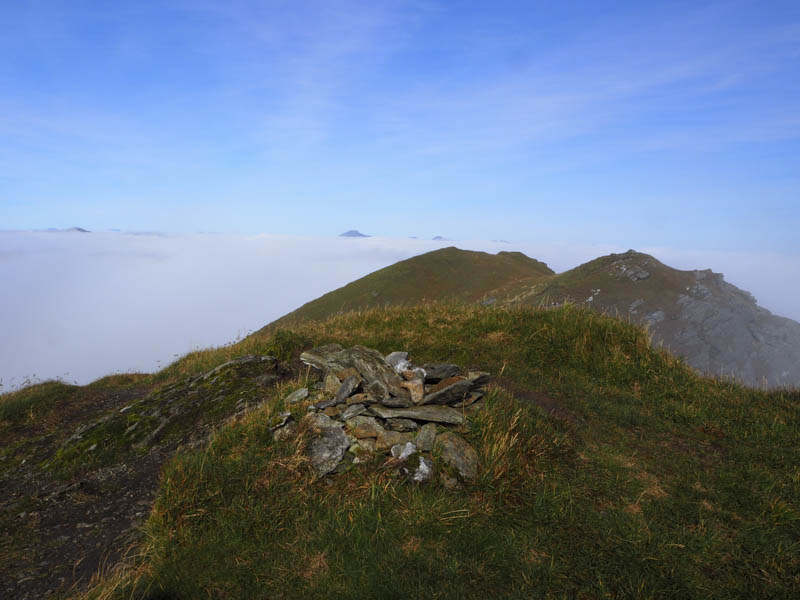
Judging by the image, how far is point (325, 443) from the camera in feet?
21.8

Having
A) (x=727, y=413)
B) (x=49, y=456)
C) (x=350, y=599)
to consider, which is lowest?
(x=49, y=456)

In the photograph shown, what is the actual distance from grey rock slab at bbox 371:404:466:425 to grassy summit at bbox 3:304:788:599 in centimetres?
30

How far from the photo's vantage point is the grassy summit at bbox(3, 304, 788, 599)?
460 centimetres

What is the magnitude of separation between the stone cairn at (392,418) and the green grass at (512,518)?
0.25 m

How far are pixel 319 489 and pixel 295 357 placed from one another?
6276mm

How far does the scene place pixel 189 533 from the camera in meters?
5.20

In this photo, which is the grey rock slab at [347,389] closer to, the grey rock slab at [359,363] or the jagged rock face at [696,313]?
the grey rock slab at [359,363]

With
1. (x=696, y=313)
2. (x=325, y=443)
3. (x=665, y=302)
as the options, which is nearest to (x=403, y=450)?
(x=325, y=443)

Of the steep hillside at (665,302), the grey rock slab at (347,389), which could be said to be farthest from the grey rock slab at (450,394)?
the steep hillside at (665,302)

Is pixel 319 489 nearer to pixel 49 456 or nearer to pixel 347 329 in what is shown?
pixel 49 456

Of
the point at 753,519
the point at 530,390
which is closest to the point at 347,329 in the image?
the point at 530,390

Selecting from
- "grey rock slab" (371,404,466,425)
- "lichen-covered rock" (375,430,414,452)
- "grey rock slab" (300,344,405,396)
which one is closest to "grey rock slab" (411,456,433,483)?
"lichen-covered rock" (375,430,414,452)

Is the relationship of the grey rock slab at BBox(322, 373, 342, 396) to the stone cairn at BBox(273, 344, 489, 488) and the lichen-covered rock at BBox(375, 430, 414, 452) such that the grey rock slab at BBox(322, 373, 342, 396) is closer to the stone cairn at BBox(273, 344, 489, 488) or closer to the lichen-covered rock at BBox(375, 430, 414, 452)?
the stone cairn at BBox(273, 344, 489, 488)

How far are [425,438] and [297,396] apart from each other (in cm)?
270
